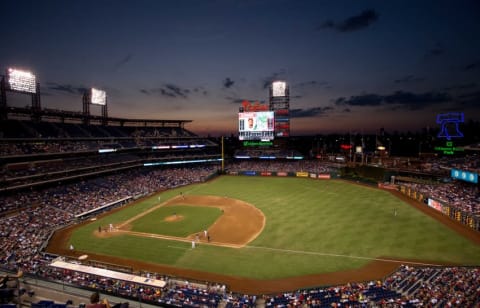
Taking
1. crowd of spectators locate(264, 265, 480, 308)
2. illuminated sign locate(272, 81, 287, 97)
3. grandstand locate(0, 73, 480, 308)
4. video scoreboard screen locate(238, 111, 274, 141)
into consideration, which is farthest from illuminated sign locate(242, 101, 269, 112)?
crowd of spectators locate(264, 265, 480, 308)

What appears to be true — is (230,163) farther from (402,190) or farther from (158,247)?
A: (158,247)

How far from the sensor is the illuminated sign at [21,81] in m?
36.7

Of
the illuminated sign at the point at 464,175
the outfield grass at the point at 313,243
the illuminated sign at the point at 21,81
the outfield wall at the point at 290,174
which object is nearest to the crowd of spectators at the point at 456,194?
the illuminated sign at the point at 464,175

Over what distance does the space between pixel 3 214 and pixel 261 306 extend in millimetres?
28612

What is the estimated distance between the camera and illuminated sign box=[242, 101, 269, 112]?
55.5 metres

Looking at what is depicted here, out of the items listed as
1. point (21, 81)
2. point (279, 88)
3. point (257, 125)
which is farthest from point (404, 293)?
point (21, 81)

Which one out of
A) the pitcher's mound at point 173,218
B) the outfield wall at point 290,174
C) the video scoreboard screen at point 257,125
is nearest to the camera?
the pitcher's mound at point 173,218

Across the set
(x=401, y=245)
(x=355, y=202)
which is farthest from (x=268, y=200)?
(x=401, y=245)

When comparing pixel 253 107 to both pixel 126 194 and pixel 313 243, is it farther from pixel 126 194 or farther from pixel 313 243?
pixel 313 243

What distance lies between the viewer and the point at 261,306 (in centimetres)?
1459

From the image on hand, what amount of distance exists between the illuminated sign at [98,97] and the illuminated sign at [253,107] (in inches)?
1106

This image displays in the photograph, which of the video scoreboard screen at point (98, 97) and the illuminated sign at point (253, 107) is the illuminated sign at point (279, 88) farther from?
the video scoreboard screen at point (98, 97)

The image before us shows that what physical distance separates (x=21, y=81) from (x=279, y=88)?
45763 millimetres

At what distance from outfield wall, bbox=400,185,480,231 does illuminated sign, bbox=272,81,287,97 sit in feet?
102
